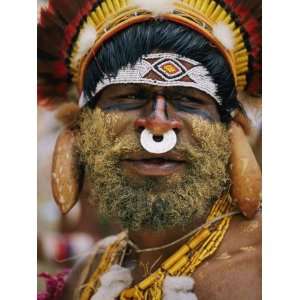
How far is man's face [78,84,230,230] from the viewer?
2.22 metres

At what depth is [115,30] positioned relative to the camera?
2221 millimetres

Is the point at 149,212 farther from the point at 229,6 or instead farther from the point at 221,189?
the point at 229,6

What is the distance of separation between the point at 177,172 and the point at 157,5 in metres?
0.59

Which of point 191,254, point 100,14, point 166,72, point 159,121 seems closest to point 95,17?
point 100,14

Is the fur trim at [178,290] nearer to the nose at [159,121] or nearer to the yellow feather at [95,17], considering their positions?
the nose at [159,121]

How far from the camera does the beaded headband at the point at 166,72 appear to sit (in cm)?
219

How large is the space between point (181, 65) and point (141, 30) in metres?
0.19

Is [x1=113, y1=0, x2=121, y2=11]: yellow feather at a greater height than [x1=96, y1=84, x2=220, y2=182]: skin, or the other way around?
[x1=113, y1=0, x2=121, y2=11]: yellow feather

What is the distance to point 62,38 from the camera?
2.29m

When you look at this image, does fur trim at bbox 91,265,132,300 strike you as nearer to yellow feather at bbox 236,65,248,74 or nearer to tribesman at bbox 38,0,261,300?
tribesman at bbox 38,0,261,300

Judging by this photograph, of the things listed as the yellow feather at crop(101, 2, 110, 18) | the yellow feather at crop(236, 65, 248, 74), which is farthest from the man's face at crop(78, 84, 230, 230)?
the yellow feather at crop(101, 2, 110, 18)

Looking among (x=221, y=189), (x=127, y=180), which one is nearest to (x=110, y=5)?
(x=127, y=180)

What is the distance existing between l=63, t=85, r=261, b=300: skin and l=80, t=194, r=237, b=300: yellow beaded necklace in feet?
0.07

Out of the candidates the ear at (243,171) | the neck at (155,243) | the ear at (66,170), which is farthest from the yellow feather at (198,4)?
the neck at (155,243)
